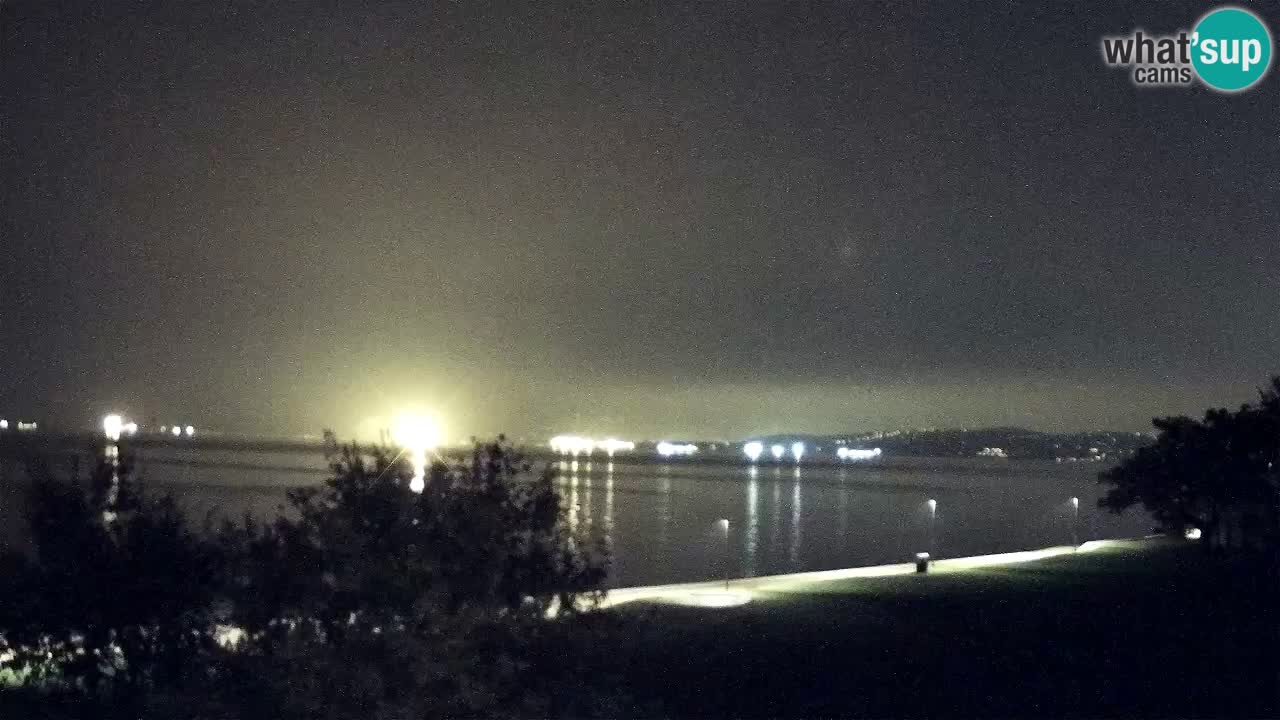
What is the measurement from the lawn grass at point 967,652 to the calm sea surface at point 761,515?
2092 millimetres

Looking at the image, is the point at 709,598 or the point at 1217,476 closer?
the point at 709,598

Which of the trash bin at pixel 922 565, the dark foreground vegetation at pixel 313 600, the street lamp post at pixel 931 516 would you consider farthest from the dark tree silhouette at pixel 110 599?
the street lamp post at pixel 931 516

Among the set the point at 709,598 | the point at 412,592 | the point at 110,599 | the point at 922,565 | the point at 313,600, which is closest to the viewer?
the point at 412,592

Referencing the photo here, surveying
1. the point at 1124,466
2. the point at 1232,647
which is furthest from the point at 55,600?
the point at 1124,466

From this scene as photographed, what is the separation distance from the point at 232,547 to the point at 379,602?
1963 millimetres

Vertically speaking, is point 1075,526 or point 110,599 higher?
point 110,599

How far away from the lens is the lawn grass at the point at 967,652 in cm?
1288

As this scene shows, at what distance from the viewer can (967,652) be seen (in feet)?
53.1

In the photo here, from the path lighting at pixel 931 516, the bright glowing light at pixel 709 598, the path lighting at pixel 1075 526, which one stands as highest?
the bright glowing light at pixel 709 598

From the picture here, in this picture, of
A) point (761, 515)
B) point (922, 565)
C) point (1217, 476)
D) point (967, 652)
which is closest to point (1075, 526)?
point (761, 515)

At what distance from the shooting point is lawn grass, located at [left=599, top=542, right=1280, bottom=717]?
12.9 m

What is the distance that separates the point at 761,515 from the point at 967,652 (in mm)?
75875

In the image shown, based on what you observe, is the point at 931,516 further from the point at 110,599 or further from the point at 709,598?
the point at 110,599

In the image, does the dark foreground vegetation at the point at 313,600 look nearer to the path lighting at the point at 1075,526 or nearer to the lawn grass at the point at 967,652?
the lawn grass at the point at 967,652
